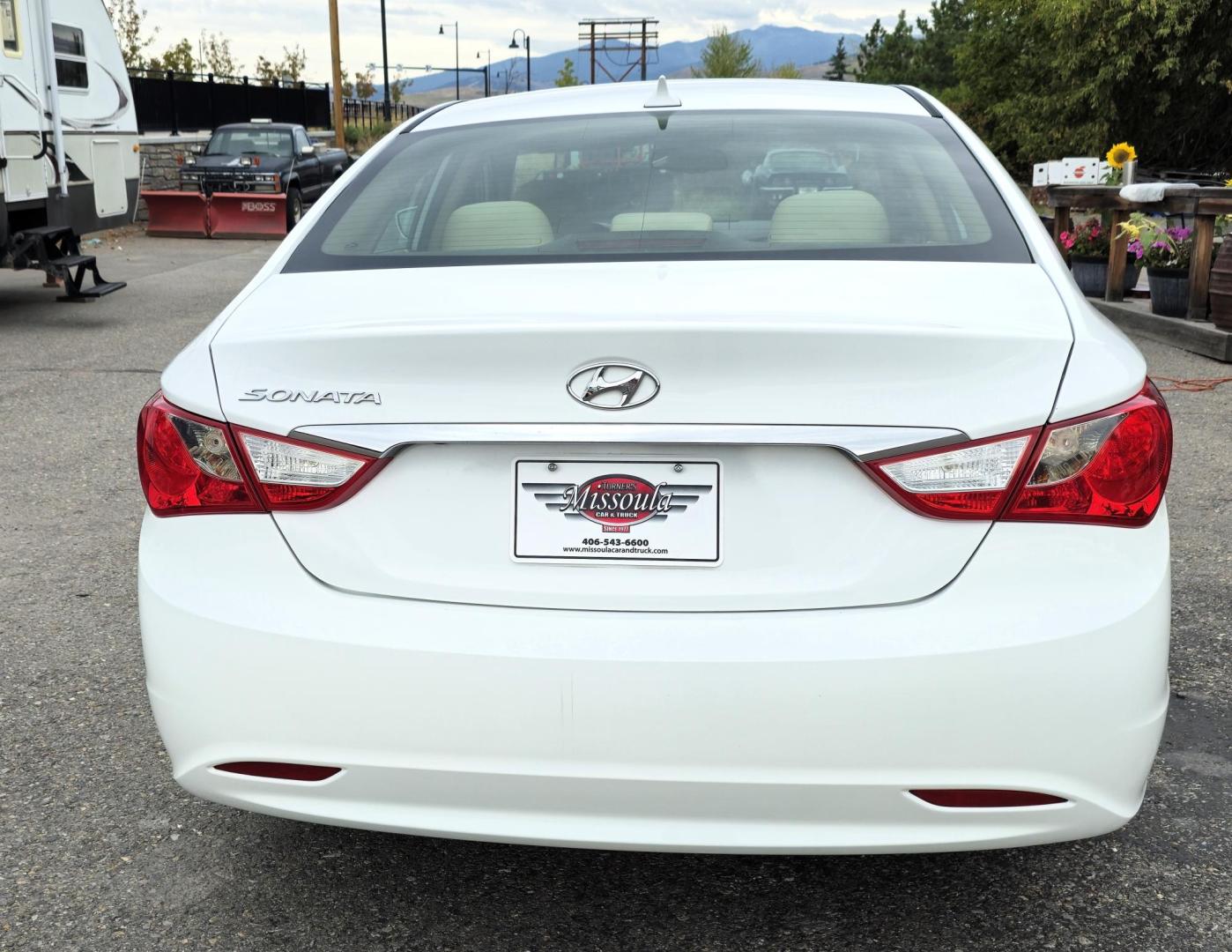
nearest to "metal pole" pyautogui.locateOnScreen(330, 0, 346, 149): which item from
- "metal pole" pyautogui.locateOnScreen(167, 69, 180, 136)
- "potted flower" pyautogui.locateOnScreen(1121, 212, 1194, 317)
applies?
"metal pole" pyautogui.locateOnScreen(167, 69, 180, 136)

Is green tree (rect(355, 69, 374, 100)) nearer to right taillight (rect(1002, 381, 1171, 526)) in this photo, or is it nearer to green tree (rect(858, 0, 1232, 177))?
green tree (rect(858, 0, 1232, 177))

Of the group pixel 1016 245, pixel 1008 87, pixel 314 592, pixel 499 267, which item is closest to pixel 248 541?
pixel 314 592

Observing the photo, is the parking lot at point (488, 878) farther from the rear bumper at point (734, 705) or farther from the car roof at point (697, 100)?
the car roof at point (697, 100)

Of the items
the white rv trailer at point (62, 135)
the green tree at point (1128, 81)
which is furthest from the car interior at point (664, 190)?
the green tree at point (1128, 81)

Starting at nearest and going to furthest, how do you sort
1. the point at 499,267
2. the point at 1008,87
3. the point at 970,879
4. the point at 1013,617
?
1. the point at 1013,617
2. the point at 499,267
3. the point at 970,879
4. the point at 1008,87

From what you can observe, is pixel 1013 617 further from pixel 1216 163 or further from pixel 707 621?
pixel 1216 163

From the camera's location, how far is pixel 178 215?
70.0 feet

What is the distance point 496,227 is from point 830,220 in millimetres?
698

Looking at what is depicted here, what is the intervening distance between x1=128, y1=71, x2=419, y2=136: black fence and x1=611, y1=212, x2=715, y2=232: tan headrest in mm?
22212

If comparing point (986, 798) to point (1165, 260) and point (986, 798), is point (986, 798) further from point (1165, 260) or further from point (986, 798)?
point (1165, 260)

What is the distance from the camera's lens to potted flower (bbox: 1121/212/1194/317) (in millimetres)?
10727

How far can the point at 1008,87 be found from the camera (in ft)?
198

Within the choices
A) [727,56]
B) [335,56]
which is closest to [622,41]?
[727,56]

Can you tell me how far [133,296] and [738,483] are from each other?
12.7 meters
